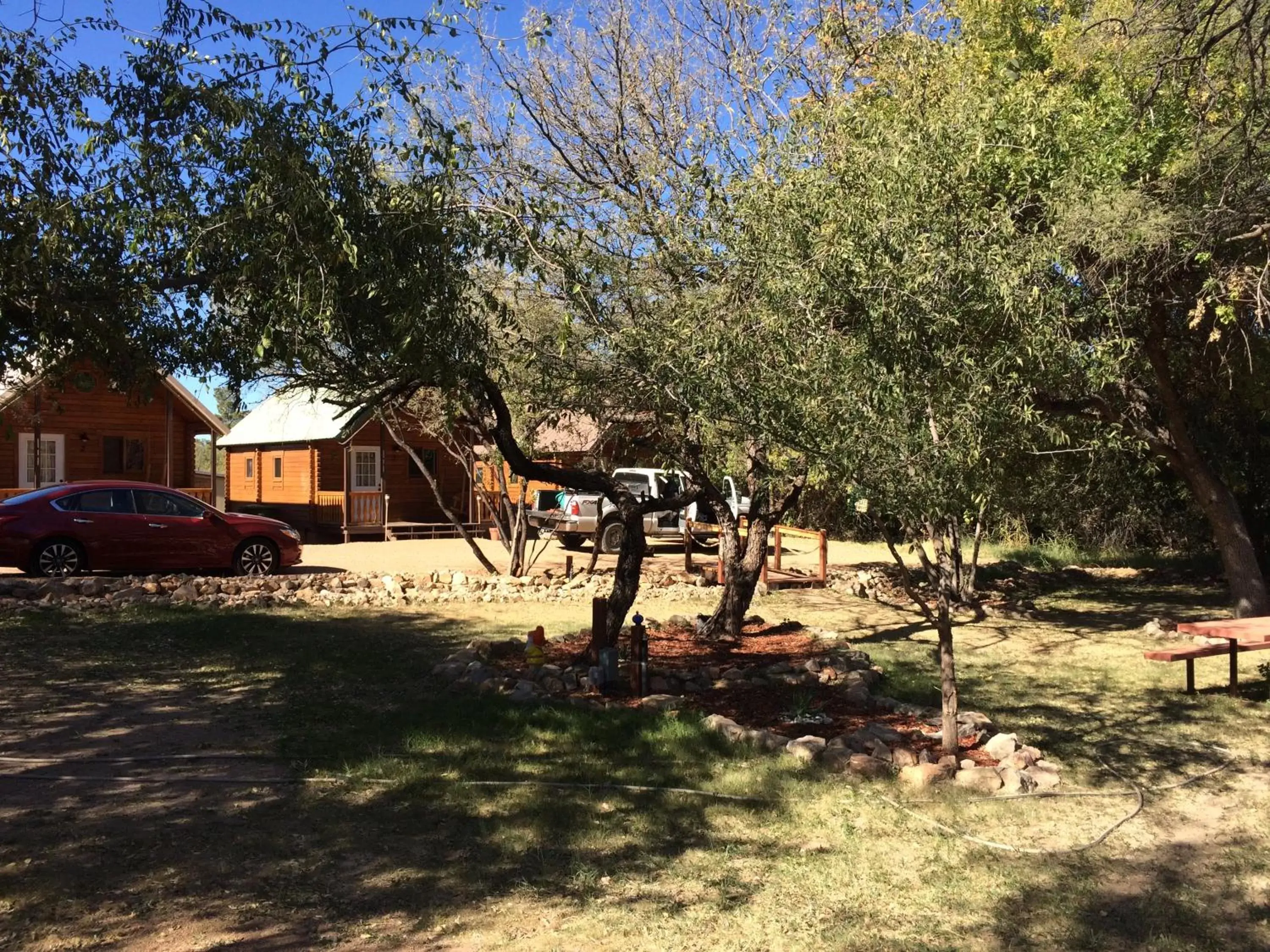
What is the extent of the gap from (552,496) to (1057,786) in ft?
56.1

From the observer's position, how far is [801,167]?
8844mm

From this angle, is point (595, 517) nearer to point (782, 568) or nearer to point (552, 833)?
point (782, 568)

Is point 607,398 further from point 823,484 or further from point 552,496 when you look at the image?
point 552,496

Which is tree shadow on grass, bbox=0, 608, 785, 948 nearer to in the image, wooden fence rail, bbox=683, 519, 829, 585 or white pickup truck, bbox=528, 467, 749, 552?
wooden fence rail, bbox=683, 519, 829, 585

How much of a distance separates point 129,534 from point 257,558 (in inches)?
71.6

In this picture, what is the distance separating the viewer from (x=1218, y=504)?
12.8 meters

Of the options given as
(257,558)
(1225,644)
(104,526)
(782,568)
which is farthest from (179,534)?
(1225,644)

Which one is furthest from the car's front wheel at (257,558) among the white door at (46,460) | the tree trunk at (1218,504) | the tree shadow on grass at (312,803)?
the tree trunk at (1218,504)

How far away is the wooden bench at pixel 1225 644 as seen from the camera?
327 inches

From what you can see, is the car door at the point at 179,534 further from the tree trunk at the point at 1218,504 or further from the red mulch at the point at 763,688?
the tree trunk at the point at 1218,504

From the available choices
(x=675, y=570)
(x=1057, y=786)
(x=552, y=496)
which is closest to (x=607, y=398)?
(x=1057, y=786)

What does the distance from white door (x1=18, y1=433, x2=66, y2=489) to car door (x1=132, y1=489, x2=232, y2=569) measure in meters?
10.1

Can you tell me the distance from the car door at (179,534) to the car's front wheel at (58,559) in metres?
0.86

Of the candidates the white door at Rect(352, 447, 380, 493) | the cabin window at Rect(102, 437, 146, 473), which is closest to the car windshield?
the cabin window at Rect(102, 437, 146, 473)
